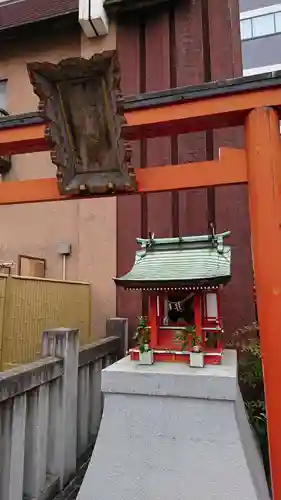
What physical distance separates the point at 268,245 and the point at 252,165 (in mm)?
829

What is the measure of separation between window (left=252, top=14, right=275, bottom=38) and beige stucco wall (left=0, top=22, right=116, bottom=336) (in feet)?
9.98

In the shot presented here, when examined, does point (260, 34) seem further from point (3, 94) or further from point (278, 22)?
point (3, 94)

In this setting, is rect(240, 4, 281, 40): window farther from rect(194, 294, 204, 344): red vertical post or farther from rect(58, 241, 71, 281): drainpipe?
→ rect(194, 294, 204, 344): red vertical post

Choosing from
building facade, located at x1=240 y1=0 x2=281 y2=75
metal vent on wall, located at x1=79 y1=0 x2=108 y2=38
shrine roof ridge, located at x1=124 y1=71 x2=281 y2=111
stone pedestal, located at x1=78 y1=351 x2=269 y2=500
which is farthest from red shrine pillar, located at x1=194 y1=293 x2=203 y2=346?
metal vent on wall, located at x1=79 y1=0 x2=108 y2=38

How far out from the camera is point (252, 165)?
3.61 m

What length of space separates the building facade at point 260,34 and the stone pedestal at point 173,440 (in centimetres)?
617

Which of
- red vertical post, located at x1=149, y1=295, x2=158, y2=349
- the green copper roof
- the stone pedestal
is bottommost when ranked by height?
the stone pedestal

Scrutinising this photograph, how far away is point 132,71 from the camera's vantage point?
7.78m

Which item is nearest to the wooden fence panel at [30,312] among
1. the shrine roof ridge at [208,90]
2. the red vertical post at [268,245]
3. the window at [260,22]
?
the shrine roof ridge at [208,90]

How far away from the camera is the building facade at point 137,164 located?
7.05 meters

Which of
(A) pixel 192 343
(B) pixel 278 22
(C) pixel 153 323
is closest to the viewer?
(A) pixel 192 343

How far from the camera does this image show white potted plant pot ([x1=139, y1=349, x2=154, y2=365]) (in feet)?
13.8

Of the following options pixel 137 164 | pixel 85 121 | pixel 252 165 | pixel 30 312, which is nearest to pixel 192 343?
pixel 252 165

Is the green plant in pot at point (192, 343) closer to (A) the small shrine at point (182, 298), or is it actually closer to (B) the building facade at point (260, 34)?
(A) the small shrine at point (182, 298)
